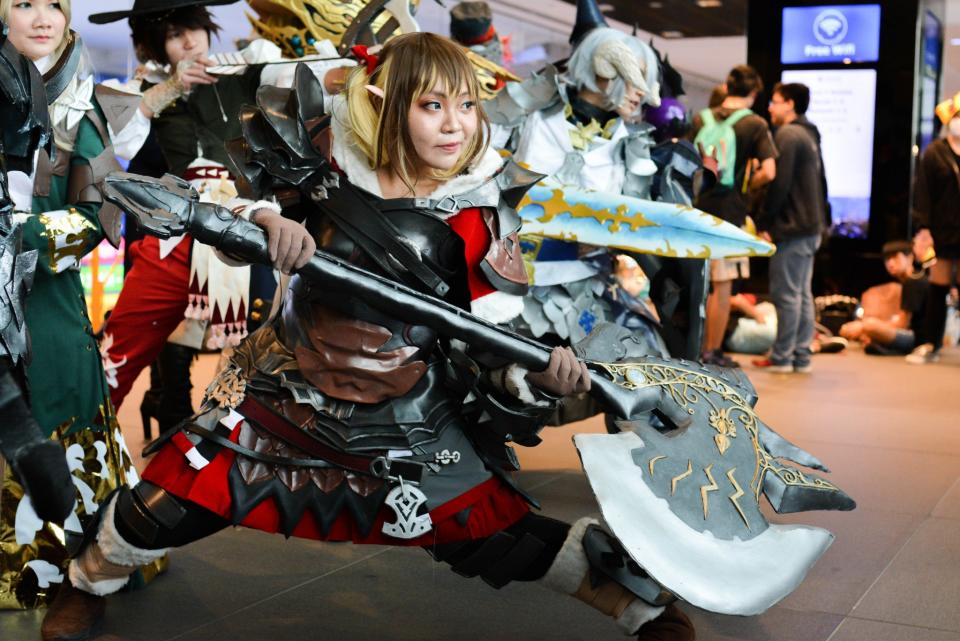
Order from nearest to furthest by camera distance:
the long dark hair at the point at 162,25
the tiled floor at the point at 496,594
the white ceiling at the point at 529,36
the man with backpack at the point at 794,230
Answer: the tiled floor at the point at 496,594
the long dark hair at the point at 162,25
the white ceiling at the point at 529,36
the man with backpack at the point at 794,230

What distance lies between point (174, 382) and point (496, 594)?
1.77 metres

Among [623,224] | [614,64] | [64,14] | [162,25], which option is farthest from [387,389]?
[162,25]

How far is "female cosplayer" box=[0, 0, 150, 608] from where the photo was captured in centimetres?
241

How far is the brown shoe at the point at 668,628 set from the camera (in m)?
2.31

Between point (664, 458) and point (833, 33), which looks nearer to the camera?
point (664, 458)

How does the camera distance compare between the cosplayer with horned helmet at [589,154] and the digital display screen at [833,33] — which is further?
the digital display screen at [833,33]

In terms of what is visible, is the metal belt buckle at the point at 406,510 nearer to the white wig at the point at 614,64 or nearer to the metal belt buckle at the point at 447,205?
the metal belt buckle at the point at 447,205

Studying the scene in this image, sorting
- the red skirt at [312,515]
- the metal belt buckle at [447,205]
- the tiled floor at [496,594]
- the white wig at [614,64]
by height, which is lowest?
the tiled floor at [496,594]

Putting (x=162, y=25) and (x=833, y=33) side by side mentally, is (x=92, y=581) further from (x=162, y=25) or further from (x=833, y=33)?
(x=833, y=33)

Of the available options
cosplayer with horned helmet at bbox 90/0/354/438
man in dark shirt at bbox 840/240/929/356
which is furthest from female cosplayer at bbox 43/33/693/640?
man in dark shirt at bbox 840/240/929/356

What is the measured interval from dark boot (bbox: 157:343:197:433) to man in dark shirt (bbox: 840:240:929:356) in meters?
5.04

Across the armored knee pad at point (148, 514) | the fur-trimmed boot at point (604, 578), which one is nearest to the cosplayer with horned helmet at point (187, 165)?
the armored knee pad at point (148, 514)

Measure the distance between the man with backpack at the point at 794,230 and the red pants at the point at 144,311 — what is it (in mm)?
3974

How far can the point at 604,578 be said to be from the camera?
7.39 ft
